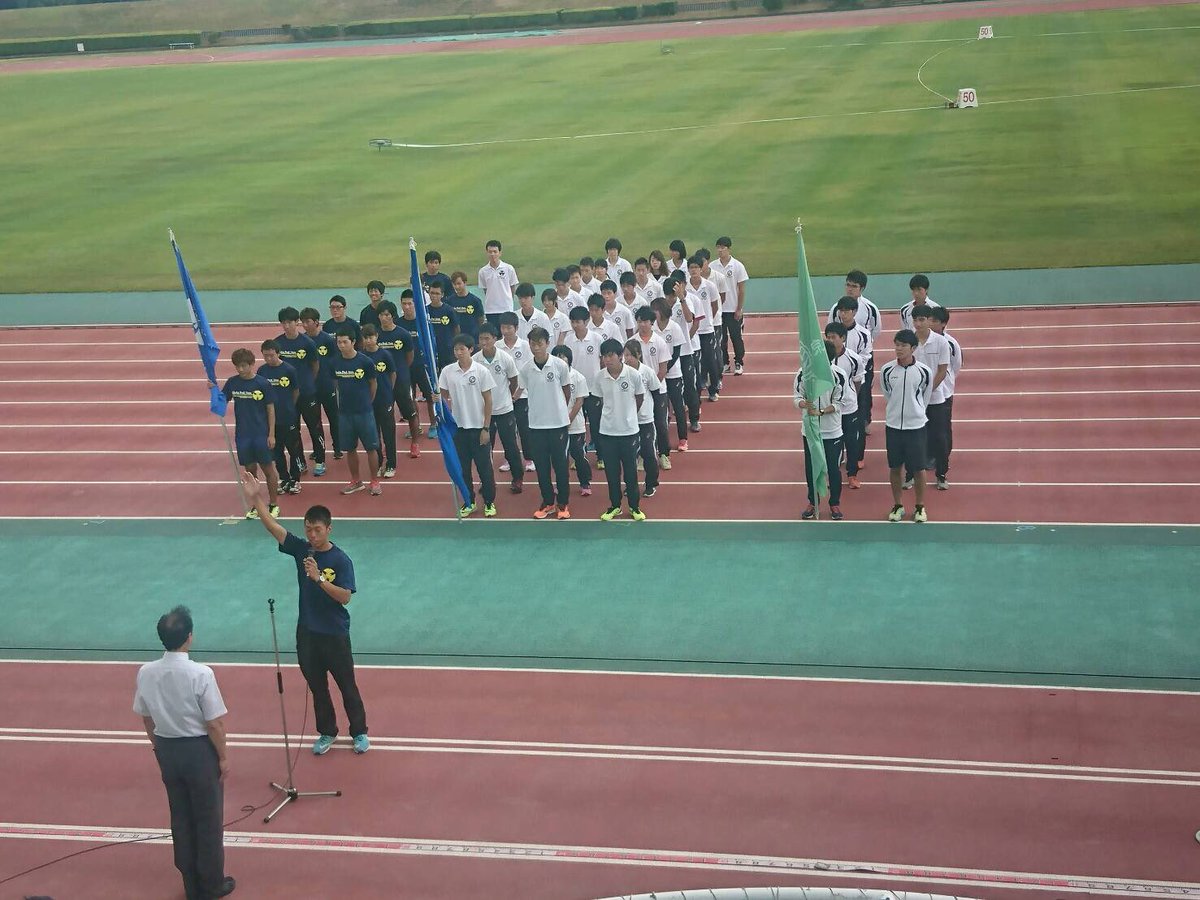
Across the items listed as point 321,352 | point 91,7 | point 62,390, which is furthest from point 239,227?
point 91,7

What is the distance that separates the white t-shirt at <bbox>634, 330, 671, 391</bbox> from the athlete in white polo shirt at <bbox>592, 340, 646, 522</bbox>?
886mm

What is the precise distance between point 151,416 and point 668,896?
13.4 meters

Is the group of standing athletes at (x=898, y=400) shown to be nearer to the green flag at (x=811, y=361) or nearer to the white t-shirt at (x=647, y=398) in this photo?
the green flag at (x=811, y=361)

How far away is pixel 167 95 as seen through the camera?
48.4 metres

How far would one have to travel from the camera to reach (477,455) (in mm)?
13898

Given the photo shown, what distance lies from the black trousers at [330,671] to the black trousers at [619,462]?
4.38 meters

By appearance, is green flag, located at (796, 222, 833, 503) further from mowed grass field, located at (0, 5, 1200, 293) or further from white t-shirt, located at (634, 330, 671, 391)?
mowed grass field, located at (0, 5, 1200, 293)

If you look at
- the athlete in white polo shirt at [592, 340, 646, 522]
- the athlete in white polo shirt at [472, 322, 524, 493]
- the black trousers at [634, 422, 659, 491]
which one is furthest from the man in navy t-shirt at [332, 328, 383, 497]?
the black trousers at [634, 422, 659, 491]

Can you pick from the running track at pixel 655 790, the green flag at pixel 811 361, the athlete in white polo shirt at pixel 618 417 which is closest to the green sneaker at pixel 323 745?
the running track at pixel 655 790

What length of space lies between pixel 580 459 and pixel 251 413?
3456mm

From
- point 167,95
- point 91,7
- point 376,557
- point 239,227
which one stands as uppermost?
point 91,7

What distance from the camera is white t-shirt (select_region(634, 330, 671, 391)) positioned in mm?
14266

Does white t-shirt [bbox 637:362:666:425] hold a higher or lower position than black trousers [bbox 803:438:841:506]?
higher

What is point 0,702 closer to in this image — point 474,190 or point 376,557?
point 376,557
